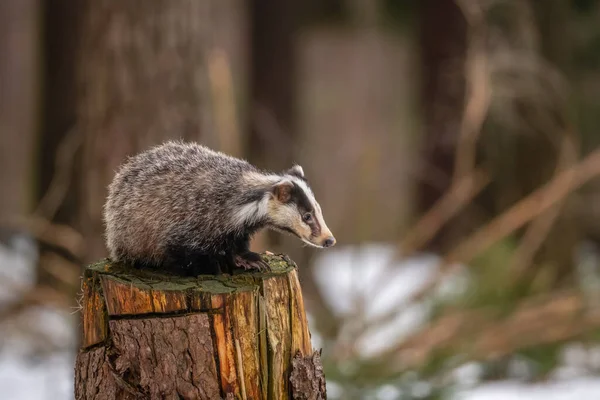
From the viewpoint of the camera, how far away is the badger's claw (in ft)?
12.0

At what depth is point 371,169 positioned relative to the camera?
7.29m

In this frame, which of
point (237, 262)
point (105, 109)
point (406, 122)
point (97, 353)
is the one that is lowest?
point (97, 353)

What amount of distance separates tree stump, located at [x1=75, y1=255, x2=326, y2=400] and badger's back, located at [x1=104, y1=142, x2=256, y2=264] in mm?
249

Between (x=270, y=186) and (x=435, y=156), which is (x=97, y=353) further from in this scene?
(x=435, y=156)

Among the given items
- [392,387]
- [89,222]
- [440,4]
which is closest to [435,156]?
[440,4]

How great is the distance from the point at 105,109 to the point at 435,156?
23.9 feet

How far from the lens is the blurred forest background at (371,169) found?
252 inches

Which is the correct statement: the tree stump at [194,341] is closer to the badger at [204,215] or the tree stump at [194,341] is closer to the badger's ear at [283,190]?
the badger at [204,215]

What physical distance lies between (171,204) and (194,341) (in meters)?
0.73

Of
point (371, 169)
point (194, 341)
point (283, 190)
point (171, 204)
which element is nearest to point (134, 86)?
point (371, 169)

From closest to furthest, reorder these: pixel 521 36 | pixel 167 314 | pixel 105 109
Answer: pixel 167 314 → pixel 105 109 → pixel 521 36

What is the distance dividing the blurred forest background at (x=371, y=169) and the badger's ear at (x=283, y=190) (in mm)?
1173

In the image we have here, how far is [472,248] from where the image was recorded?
24.3ft

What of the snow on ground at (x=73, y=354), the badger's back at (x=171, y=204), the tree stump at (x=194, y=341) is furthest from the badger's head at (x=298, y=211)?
the snow on ground at (x=73, y=354)
